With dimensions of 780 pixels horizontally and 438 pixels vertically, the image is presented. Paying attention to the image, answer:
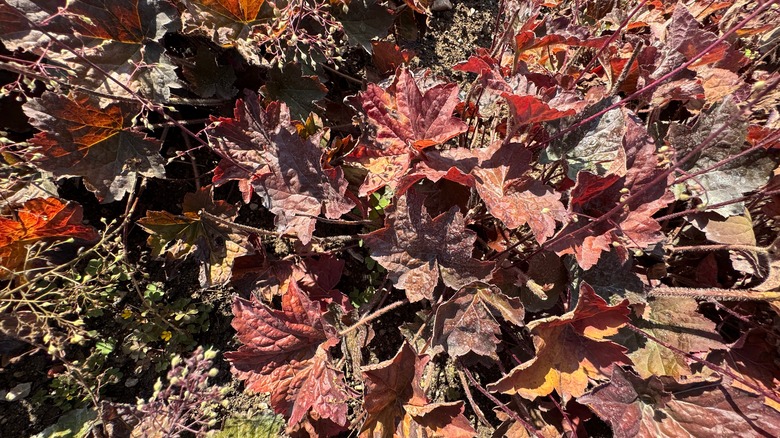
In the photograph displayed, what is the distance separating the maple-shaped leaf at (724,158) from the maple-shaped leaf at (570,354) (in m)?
0.60

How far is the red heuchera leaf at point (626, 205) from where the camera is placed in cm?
137

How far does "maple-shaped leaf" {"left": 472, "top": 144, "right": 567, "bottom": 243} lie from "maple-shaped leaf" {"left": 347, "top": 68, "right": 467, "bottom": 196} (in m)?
0.17

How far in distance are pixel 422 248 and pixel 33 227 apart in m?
1.37

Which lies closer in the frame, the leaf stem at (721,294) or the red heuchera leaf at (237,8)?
the leaf stem at (721,294)

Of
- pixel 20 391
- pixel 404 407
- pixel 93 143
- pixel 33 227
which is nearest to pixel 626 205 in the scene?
pixel 404 407

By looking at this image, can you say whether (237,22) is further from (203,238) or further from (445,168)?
(445,168)

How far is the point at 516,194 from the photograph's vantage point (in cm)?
144

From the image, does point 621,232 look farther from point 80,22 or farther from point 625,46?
point 80,22

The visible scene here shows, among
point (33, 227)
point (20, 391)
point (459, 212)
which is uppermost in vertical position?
point (459, 212)

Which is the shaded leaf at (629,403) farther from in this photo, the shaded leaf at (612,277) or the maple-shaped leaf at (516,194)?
the maple-shaped leaf at (516,194)

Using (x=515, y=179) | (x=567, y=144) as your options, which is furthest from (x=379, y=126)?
(x=567, y=144)

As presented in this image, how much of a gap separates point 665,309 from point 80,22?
225 cm

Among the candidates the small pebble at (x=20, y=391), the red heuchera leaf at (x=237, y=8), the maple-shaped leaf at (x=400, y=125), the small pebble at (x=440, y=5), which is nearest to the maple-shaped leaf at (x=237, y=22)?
the red heuchera leaf at (x=237, y=8)

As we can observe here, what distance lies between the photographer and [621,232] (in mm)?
1430
